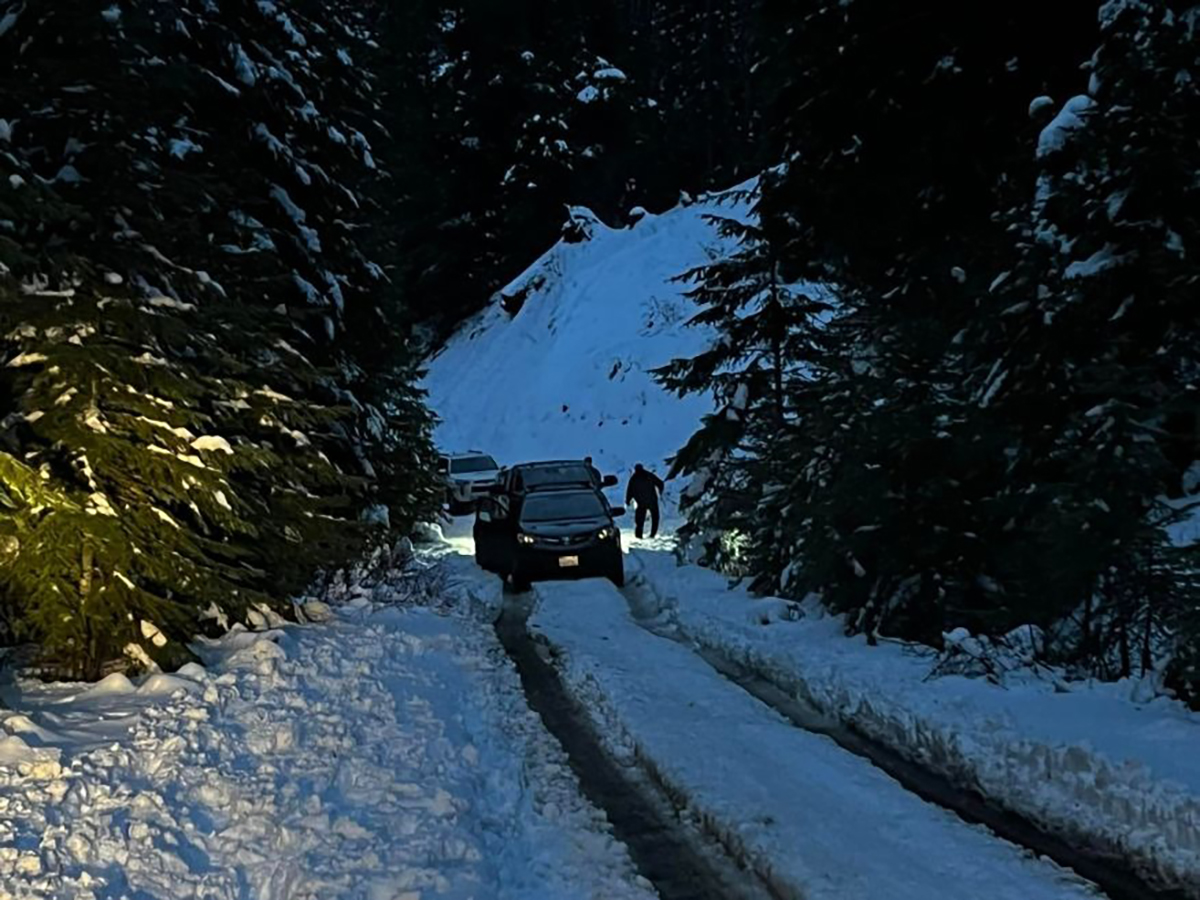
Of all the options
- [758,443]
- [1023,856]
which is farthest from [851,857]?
[758,443]

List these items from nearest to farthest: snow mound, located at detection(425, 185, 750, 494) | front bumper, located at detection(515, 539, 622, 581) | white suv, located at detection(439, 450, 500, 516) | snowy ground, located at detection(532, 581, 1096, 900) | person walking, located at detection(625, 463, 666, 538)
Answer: snowy ground, located at detection(532, 581, 1096, 900), front bumper, located at detection(515, 539, 622, 581), person walking, located at detection(625, 463, 666, 538), white suv, located at detection(439, 450, 500, 516), snow mound, located at detection(425, 185, 750, 494)

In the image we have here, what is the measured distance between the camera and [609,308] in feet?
151

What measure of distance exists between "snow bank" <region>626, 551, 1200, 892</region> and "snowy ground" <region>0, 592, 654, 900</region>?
98.0 inches

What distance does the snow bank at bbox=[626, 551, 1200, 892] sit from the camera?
5.50 metres

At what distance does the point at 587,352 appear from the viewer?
4450 centimetres

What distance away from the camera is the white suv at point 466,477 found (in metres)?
34.2

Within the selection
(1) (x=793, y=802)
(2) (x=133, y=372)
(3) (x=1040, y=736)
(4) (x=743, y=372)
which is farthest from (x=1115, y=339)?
(4) (x=743, y=372)

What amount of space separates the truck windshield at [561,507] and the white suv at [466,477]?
14.6 m

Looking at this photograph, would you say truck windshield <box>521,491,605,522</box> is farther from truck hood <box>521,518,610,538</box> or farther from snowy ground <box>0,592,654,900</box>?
snowy ground <box>0,592,654,900</box>

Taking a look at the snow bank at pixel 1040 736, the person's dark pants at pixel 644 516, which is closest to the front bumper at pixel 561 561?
the snow bank at pixel 1040 736

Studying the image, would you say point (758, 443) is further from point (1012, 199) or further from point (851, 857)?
point (851, 857)

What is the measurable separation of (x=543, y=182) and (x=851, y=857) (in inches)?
1932

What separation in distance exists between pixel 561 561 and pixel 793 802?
11.2 m

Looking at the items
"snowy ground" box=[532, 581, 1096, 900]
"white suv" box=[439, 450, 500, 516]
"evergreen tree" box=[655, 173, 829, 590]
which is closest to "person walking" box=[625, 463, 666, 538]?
"evergreen tree" box=[655, 173, 829, 590]
